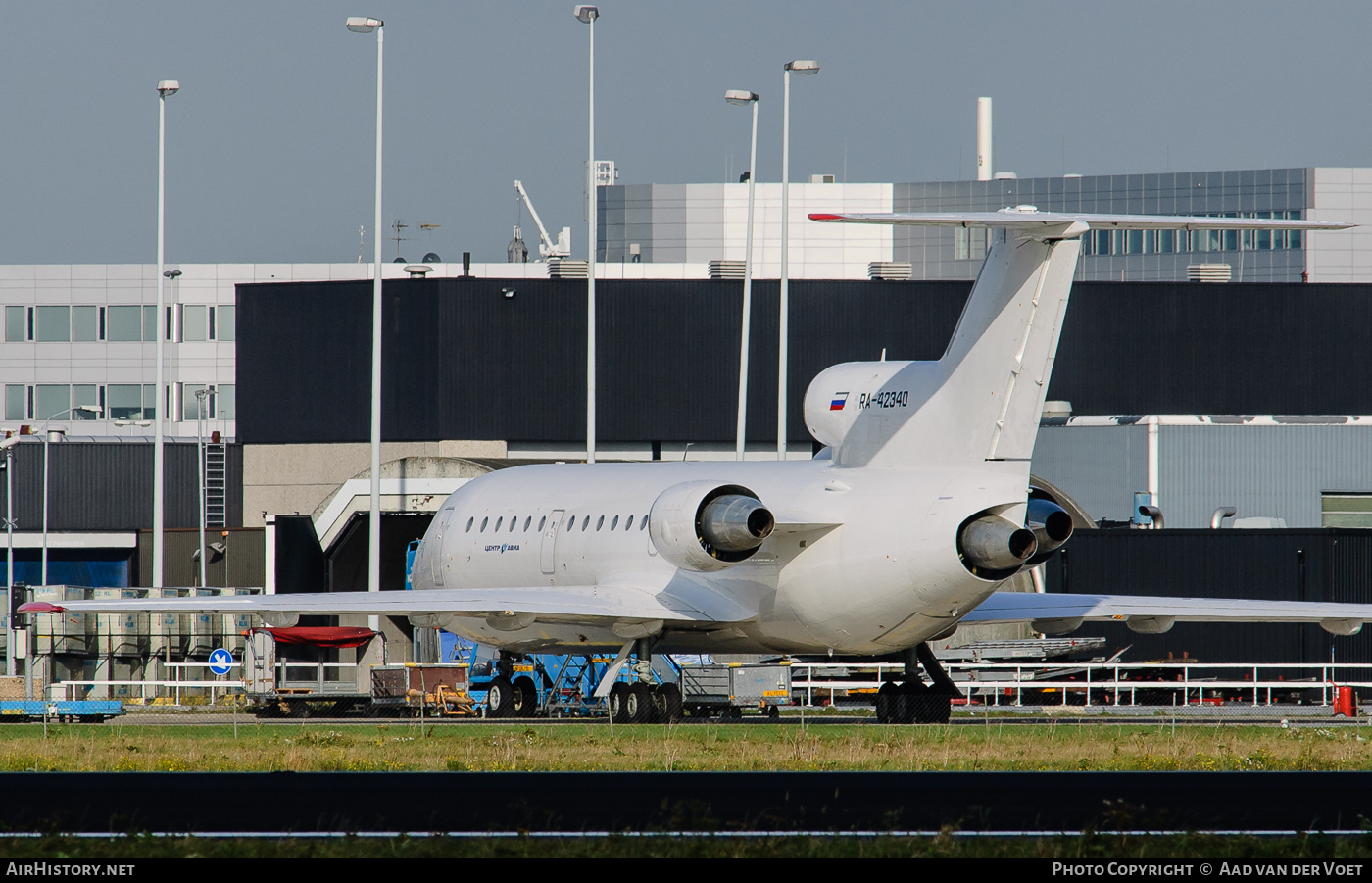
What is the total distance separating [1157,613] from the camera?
2864 centimetres

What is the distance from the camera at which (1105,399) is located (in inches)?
2479

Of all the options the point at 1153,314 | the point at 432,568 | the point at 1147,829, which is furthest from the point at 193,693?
the point at 1147,829

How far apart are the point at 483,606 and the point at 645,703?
110 inches

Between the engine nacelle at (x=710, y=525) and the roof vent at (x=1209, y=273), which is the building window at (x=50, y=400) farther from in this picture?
the engine nacelle at (x=710, y=525)

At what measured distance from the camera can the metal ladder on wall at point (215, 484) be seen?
66.4m

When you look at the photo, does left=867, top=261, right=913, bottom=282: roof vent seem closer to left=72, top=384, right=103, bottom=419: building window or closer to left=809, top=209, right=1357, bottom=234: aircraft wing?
left=809, top=209, right=1357, bottom=234: aircraft wing

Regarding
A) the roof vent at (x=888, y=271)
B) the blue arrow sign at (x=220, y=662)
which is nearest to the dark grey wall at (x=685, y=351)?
the roof vent at (x=888, y=271)

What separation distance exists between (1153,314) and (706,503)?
39.7 m

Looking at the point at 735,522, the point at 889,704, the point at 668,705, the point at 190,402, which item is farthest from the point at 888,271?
the point at 190,402

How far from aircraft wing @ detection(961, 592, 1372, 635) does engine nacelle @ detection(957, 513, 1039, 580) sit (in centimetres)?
277

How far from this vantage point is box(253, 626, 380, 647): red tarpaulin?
4288 centimetres

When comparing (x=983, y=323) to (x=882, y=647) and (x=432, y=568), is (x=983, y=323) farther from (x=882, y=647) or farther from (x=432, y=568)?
(x=432, y=568)

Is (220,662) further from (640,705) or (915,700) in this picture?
(915,700)

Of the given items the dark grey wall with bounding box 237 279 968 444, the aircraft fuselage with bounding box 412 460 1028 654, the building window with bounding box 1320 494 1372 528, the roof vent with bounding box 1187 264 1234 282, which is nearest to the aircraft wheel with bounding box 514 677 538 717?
the aircraft fuselage with bounding box 412 460 1028 654
